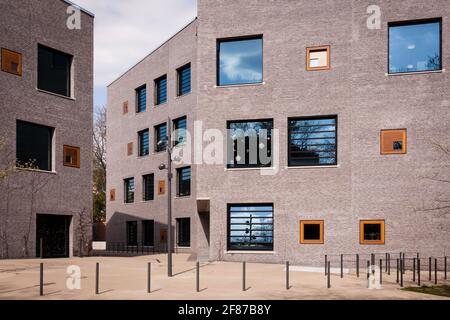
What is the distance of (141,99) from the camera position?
43750 millimetres

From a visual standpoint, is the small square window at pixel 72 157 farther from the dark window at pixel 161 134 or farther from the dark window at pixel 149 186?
the dark window at pixel 149 186

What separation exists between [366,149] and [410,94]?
10.3 feet

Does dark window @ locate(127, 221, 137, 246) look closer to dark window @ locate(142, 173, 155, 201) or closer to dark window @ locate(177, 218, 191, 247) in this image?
dark window @ locate(142, 173, 155, 201)

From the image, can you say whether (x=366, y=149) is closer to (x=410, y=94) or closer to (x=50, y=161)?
(x=410, y=94)

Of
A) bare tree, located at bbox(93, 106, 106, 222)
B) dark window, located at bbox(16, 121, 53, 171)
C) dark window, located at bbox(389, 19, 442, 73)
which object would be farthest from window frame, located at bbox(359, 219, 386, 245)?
bare tree, located at bbox(93, 106, 106, 222)

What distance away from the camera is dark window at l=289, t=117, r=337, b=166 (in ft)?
82.8

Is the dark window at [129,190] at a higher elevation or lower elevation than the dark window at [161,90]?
lower

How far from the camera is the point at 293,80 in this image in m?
25.6

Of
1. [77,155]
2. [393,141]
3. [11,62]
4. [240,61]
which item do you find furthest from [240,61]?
[11,62]

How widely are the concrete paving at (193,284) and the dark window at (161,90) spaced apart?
2013 cm

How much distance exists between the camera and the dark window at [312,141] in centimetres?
2523

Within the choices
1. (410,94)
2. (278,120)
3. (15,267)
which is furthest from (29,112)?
(410,94)

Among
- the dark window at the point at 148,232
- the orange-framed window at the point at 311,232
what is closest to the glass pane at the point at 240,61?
the orange-framed window at the point at 311,232

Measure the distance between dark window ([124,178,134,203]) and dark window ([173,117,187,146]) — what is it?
8370 mm
